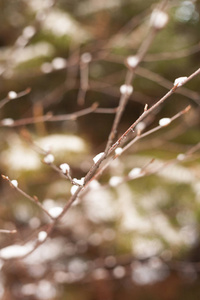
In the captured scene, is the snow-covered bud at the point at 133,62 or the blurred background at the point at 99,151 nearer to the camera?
the snow-covered bud at the point at 133,62

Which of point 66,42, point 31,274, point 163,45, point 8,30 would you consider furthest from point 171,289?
point 8,30

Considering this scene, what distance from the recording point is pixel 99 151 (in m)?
1.92

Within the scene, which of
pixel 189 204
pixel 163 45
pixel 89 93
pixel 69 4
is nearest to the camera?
pixel 189 204

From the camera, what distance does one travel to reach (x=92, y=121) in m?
2.23

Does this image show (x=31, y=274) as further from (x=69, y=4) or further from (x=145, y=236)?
(x=69, y=4)

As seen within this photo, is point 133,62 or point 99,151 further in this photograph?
point 99,151

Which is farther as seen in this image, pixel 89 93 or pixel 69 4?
pixel 69 4

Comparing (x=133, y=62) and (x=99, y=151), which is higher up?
(x=99, y=151)

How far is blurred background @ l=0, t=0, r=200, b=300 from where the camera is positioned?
1545mm

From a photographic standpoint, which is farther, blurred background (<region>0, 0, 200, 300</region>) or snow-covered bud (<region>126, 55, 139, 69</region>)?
blurred background (<region>0, 0, 200, 300</region>)

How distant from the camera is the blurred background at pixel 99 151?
5.07ft

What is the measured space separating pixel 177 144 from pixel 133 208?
48 cm

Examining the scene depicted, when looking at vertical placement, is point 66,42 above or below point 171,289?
above

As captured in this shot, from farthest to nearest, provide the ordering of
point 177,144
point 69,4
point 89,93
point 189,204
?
point 69,4
point 89,93
point 177,144
point 189,204
